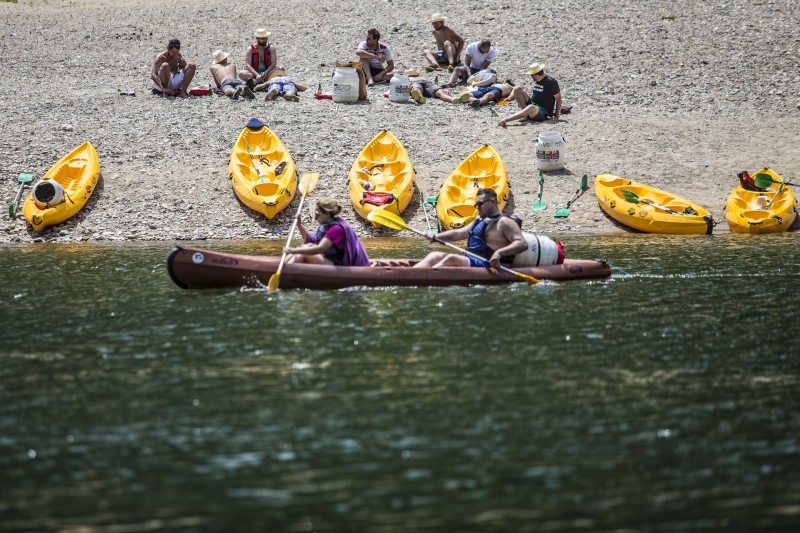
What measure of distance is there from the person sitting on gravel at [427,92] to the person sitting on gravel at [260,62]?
10.6 ft

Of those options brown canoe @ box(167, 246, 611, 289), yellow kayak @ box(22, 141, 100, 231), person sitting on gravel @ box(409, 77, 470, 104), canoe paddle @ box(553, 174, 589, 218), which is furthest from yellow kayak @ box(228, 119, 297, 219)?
brown canoe @ box(167, 246, 611, 289)

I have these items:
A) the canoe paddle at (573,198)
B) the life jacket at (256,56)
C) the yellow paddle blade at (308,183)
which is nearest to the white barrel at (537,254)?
the yellow paddle blade at (308,183)

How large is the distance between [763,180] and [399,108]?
795 cm

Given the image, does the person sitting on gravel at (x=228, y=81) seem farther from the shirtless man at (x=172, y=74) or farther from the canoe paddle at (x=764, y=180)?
the canoe paddle at (x=764, y=180)

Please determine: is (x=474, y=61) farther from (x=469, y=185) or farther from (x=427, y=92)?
(x=469, y=185)

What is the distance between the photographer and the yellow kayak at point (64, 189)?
60.1 ft

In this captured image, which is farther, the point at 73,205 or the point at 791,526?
the point at 73,205

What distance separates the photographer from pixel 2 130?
850 inches

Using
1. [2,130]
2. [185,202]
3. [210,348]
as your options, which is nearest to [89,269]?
[185,202]

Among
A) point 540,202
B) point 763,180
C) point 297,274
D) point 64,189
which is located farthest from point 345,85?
point 297,274

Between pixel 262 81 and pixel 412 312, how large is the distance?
13694 millimetres

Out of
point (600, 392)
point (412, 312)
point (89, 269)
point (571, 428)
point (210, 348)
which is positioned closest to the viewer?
point (571, 428)

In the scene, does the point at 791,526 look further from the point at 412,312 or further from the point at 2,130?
the point at 2,130

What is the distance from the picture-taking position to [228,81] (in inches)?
928
